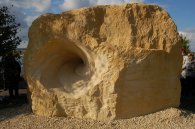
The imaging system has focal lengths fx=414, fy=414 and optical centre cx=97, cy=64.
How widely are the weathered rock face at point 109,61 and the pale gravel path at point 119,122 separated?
0.20 m

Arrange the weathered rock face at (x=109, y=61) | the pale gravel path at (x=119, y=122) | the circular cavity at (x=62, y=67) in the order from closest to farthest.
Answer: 1. the pale gravel path at (x=119, y=122)
2. the weathered rock face at (x=109, y=61)
3. the circular cavity at (x=62, y=67)

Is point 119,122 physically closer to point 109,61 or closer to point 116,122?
point 116,122

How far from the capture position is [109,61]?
9.04m

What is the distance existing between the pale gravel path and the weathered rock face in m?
0.20

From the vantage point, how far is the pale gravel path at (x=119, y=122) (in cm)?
881

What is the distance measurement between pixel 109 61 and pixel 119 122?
4.41ft

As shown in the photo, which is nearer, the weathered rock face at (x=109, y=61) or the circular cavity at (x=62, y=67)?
the weathered rock face at (x=109, y=61)

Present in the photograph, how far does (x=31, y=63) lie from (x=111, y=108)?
88.0 inches

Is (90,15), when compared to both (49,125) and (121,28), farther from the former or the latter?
(49,125)

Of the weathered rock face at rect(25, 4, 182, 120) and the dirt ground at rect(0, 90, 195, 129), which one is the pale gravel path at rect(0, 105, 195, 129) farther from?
the weathered rock face at rect(25, 4, 182, 120)

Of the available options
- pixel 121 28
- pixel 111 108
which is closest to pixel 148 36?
pixel 121 28

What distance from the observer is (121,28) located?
9.36 meters

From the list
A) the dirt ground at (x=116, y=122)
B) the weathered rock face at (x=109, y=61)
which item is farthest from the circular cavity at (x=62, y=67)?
the dirt ground at (x=116, y=122)

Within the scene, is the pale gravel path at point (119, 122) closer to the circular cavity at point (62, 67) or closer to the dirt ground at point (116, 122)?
the dirt ground at point (116, 122)
